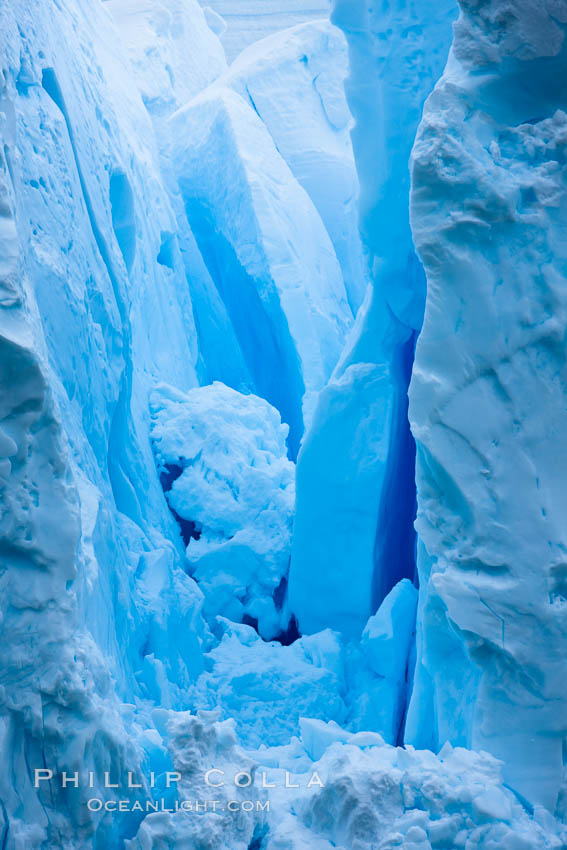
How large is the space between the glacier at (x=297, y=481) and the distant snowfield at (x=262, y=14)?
3.22 m

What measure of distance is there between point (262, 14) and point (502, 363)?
6.06 m

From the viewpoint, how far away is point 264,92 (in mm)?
4668

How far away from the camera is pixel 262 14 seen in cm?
649

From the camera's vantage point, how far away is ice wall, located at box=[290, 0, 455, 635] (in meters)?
2.52

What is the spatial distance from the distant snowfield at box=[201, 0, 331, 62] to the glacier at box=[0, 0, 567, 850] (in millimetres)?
3220

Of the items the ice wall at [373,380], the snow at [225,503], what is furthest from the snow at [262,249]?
the ice wall at [373,380]

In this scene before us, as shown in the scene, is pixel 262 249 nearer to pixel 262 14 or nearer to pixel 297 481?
pixel 297 481

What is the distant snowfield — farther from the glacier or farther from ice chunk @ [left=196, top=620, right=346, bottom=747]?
ice chunk @ [left=196, top=620, right=346, bottom=747]

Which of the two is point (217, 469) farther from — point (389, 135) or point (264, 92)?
point (264, 92)

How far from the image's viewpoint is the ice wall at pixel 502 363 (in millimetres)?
1555

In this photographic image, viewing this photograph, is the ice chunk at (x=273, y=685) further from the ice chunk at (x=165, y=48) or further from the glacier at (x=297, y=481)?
the ice chunk at (x=165, y=48)

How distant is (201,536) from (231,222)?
1827 millimetres

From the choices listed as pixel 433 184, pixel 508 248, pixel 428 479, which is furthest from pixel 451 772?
pixel 433 184

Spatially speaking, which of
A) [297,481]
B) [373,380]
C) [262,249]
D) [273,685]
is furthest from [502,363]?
[262,249]
